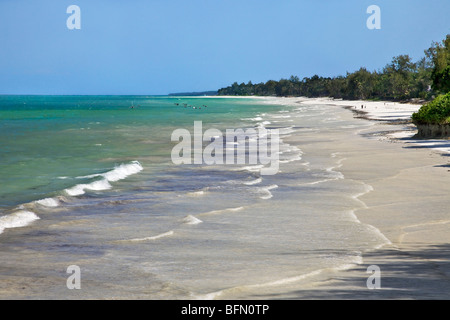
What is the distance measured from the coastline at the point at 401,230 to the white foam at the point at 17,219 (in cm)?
748

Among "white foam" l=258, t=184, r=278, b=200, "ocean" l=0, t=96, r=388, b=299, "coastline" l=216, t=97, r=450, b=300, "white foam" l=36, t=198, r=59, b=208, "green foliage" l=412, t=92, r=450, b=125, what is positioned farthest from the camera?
"green foliage" l=412, t=92, r=450, b=125

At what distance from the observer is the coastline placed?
7.70m

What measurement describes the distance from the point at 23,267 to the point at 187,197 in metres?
7.42

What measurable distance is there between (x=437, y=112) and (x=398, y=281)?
1008 inches

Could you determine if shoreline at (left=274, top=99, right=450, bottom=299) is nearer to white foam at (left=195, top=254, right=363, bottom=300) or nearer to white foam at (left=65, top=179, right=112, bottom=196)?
white foam at (left=195, top=254, right=363, bottom=300)

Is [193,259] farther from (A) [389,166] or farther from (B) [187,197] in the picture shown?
(A) [389,166]

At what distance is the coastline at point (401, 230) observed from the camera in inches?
303

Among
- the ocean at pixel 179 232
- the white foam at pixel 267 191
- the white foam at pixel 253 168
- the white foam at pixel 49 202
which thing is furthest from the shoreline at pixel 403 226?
the white foam at pixel 49 202

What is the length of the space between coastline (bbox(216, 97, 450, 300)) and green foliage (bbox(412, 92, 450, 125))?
6033 millimetres

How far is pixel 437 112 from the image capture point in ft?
103
